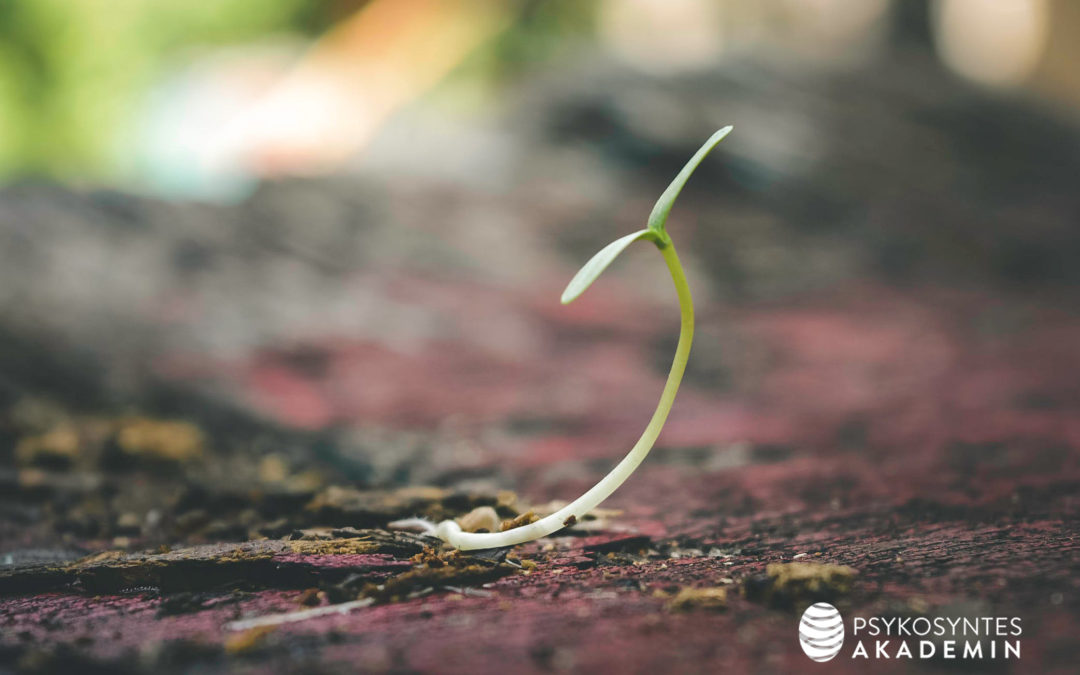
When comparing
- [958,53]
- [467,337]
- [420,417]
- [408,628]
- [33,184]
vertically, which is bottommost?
[408,628]

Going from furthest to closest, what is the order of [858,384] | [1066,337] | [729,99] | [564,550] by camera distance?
[729,99], [1066,337], [858,384], [564,550]

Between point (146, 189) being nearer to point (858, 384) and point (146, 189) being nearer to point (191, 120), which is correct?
point (858, 384)

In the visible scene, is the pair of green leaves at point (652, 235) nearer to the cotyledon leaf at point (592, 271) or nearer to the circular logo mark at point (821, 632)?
the cotyledon leaf at point (592, 271)

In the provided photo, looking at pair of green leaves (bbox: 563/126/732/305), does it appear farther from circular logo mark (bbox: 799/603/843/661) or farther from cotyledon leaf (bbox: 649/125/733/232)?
circular logo mark (bbox: 799/603/843/661)

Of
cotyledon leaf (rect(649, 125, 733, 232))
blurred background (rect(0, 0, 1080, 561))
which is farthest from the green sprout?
blurred background (rect(0, 0, 1080, 561))

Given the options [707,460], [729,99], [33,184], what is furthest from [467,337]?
[729,99]

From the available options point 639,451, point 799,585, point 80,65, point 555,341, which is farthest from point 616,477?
point 80,65
